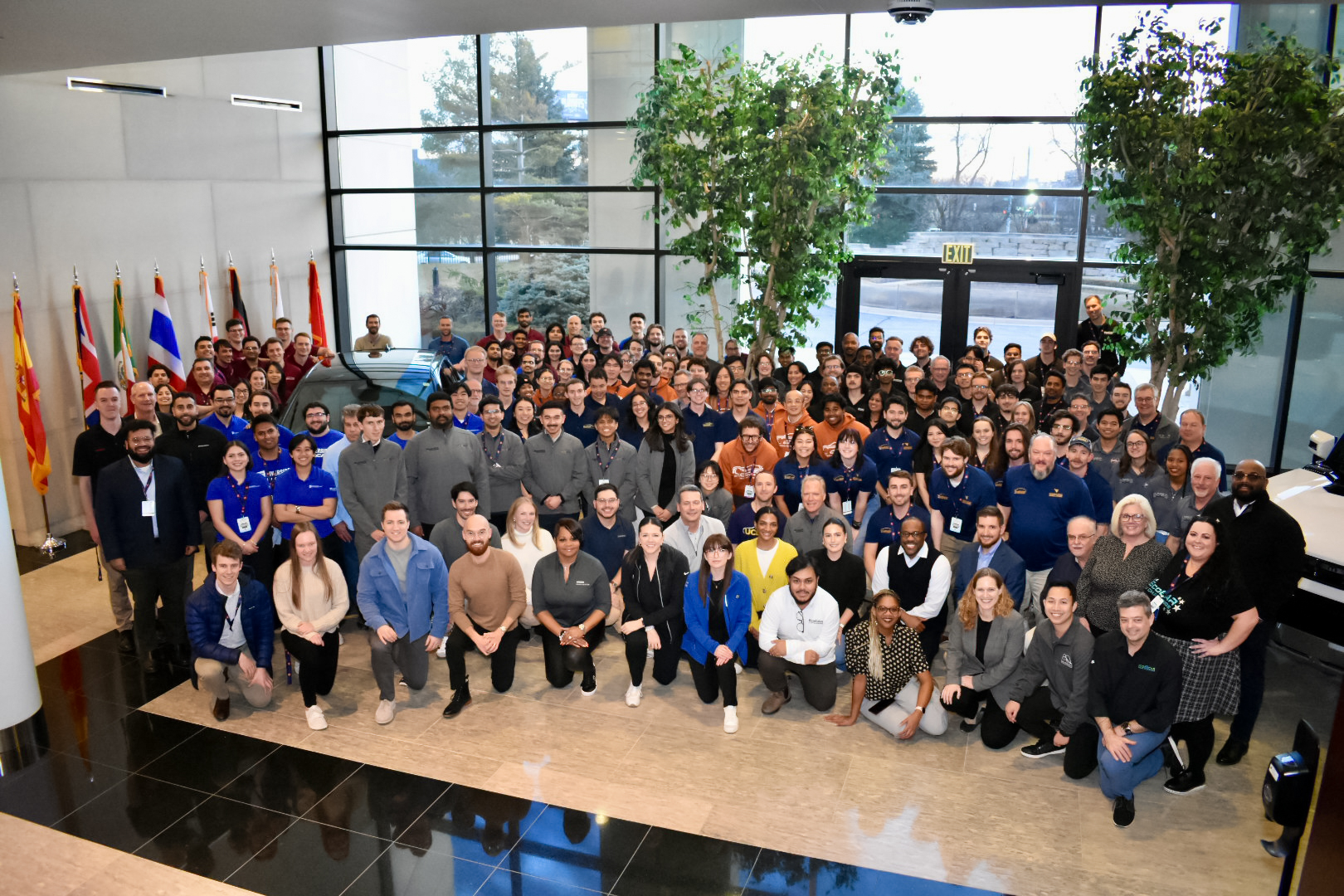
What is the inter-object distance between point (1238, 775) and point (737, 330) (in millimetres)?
6404

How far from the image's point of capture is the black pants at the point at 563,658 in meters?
6.46

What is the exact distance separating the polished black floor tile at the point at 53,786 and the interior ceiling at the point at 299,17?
4.12 m

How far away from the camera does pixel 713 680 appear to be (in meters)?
6.32

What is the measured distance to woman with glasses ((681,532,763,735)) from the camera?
20.3 feet

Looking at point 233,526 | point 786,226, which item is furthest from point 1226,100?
point 233,526

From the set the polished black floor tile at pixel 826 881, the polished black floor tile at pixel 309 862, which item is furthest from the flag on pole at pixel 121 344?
the polished black floor tile at pixel 826 881

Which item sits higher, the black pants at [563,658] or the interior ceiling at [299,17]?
the interior ceiling at [299,17]

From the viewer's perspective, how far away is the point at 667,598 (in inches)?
253

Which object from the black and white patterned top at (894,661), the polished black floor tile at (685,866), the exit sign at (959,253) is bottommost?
the polished black floor tile at (685,866)

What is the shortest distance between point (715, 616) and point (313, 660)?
252 centimetres

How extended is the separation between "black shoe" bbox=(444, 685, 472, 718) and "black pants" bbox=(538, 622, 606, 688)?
0.56 metres

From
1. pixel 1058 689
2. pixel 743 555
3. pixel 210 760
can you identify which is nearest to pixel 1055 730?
pixel 1058 689

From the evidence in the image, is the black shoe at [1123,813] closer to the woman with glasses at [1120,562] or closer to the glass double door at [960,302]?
the woman with glasses at [1120,562]

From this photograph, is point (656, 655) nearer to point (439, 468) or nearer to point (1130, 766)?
point (439, 468)
